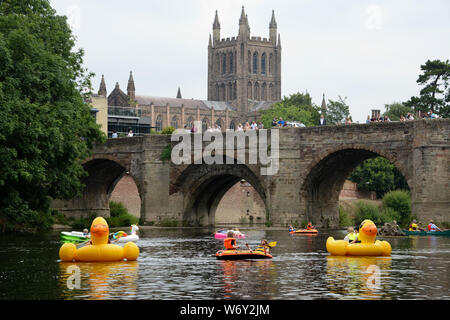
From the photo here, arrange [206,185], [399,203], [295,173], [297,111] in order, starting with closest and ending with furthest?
[295,173]
[206,185]
[399,203]
[297,111]

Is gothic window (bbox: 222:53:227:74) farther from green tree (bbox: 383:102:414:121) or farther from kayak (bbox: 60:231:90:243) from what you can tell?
kayak (bbox: 60:231:90:243)

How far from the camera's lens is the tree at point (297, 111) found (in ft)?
430

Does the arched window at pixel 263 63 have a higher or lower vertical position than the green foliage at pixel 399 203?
higher

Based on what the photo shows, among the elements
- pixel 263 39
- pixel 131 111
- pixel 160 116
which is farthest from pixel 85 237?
pixel 263 39

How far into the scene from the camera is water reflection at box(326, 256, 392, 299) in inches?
862

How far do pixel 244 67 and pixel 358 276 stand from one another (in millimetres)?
169192

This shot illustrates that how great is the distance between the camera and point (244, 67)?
193m

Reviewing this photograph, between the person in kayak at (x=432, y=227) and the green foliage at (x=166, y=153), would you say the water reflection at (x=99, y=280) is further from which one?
the green foliage at (x=166, y=153)

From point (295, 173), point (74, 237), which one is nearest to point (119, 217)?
point (295, 173)

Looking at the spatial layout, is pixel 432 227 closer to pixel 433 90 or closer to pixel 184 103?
pixel 433 90

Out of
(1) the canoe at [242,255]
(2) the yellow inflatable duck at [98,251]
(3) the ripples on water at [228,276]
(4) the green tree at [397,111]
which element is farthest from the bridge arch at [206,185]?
(4) the green tree at [397,111]

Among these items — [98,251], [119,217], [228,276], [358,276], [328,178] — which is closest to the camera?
[358,276]

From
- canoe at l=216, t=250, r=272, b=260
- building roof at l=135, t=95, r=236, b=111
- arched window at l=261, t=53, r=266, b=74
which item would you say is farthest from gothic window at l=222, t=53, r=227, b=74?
canoe at l=216, t=250, r=272, b=260

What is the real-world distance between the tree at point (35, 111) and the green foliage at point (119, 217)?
21114mm
